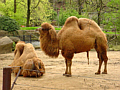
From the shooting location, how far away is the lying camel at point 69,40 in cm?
704

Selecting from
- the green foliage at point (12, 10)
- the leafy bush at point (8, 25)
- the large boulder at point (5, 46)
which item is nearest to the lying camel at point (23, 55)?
the large boulder at point (5, 46)

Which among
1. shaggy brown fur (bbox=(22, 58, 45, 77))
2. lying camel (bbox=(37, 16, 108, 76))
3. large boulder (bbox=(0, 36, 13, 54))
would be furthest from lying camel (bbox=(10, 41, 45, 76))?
large boulder (bbox=(0, 36, 13, 54))

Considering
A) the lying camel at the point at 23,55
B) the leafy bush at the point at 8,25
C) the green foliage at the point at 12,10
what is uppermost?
the green foliage at the point at 12,10

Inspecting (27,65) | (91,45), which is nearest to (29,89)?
(27,65)

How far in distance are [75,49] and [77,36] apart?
46cm

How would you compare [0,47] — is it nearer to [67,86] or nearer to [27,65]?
[27,65]

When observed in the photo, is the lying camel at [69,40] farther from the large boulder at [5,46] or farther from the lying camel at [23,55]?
the large boulder at [5,46]

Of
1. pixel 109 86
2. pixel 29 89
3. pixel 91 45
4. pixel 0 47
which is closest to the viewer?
pixel 29 89

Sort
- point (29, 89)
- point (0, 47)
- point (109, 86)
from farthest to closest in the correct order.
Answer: point (0, 47), point (109, 86), point (29, 89)

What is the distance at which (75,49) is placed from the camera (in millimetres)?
7082

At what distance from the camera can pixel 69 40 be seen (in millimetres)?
7023

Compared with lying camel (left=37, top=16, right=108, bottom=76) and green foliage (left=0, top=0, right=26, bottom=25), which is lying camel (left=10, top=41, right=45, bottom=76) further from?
green foliage (left=0, top=0, right=26, bottom=25)

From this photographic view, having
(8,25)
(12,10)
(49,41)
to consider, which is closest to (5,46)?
(8,25)

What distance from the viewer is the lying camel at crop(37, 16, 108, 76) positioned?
23.1ft
